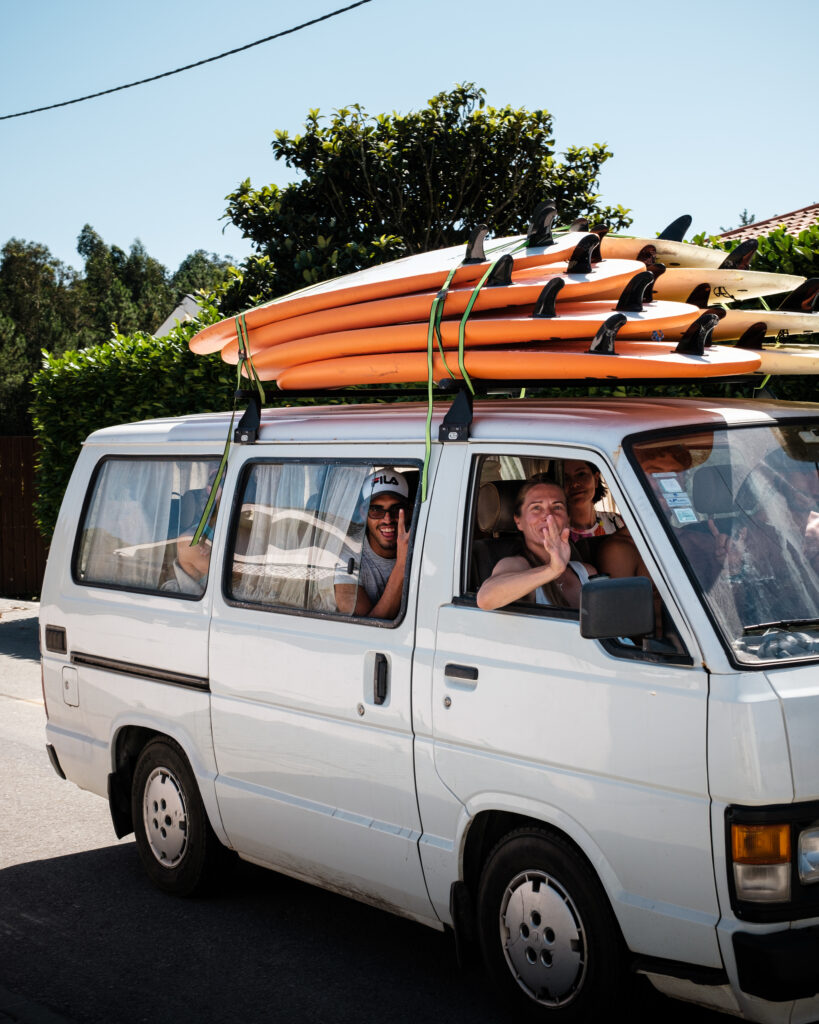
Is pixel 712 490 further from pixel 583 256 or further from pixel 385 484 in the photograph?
pixel 385 484

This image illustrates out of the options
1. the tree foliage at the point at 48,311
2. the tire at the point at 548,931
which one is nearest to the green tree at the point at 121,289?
the tree foliage at the point at 48,311

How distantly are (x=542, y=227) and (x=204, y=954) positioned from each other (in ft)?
10.7

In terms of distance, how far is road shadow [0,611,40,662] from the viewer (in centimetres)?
1284

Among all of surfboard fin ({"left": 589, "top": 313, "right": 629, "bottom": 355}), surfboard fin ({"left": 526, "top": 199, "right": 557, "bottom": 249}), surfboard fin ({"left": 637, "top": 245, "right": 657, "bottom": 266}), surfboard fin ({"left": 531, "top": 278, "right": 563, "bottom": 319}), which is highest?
surfboard fin ({"left": 526, "top": 199, "right": 557, "bottom": 249})

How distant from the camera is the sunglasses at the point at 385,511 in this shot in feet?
14.8

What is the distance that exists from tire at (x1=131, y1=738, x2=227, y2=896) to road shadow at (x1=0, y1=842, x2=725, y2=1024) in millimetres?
133

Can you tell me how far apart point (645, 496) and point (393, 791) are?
145cm

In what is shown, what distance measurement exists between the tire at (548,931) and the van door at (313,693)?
34 cm

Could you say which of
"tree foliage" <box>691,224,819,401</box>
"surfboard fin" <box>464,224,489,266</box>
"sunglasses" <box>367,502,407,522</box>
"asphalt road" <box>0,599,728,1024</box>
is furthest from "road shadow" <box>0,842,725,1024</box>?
"tree foliage" <box>691,224,819,401</box>

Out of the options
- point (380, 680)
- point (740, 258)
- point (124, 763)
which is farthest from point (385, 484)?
point (124, 763)

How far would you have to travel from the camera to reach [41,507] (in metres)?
15.8

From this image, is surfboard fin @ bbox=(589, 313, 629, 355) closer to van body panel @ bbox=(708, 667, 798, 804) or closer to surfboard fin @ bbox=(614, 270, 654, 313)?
surfboard fin @ bbox=(614, 270, 654, 313)

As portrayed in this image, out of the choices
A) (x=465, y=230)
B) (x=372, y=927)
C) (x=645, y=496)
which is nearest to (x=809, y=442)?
(x=645, y=496)

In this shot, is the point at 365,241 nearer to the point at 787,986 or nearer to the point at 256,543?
the point at 256,543
